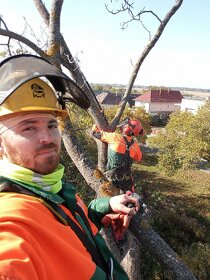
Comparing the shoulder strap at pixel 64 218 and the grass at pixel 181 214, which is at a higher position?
the shoulder strap at pixel 64 218

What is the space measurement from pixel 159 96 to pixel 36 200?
209 feet

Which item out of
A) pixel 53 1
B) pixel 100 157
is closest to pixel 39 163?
pixel 53 1

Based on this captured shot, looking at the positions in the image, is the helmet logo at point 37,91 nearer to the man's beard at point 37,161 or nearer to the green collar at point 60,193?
the man's beard at point 37,161

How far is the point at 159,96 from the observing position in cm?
6359

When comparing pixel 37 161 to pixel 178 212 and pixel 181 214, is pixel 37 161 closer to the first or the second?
pixel 181 214

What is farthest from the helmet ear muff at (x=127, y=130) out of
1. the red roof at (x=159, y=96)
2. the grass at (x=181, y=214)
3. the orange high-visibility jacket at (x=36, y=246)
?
the red roof at (x=159, y=96)

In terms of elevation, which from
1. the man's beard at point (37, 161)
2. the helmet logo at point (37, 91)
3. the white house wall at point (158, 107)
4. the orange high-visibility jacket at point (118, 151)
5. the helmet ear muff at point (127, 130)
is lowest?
the white house wall at point (158, 107)

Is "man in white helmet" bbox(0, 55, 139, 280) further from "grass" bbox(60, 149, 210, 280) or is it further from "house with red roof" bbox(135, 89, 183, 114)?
"house with red roof" bbox(135, 89, 183, 114)

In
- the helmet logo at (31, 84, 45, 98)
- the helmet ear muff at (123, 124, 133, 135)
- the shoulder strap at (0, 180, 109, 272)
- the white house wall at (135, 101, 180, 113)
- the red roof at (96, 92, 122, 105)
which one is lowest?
the white house wall at (135, 101, 180, 113)

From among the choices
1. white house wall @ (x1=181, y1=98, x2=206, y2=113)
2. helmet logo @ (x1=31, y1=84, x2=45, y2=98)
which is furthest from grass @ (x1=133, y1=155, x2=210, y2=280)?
white house wall @ (x1=181, y1=98, x2=206, y2=113)

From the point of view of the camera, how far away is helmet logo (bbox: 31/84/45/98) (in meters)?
1.69

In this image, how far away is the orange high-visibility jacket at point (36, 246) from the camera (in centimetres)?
116

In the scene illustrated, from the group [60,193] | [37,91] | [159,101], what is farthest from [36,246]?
[159,101]

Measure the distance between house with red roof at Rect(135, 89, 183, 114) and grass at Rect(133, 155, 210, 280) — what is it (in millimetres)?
31611
